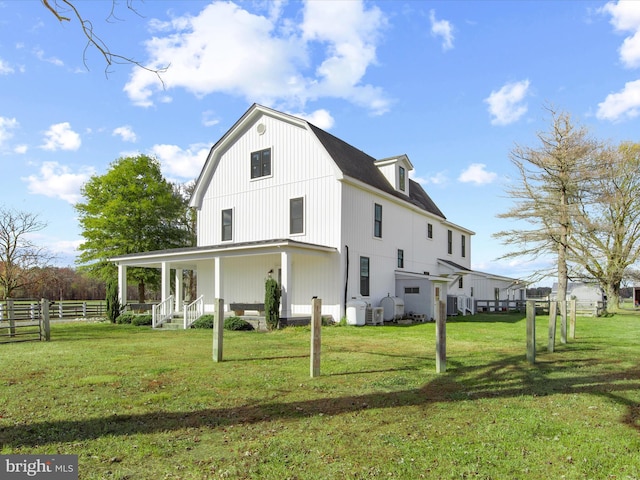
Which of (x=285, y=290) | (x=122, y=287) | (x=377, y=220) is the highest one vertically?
(x=377, y=220)

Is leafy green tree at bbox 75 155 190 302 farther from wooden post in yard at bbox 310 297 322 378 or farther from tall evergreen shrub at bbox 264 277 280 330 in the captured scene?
wooden post in yard at bbox 310 297 322 378

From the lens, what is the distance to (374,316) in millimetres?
19188

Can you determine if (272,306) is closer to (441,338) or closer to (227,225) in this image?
(227,225)

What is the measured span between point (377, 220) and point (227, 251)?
289 inches

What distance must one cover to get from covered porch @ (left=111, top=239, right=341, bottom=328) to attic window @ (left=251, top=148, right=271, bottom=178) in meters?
3.99

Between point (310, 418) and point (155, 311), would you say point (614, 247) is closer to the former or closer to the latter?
point (155, 311)

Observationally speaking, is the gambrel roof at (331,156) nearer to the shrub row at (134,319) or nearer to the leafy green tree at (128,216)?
the shrub row at (134,319)

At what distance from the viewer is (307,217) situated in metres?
20.0

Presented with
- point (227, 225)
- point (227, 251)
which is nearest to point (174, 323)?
point (227, 251)

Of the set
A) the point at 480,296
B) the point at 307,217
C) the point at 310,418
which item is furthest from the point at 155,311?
the point at 480,296

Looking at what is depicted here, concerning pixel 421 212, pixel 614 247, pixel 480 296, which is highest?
pixel 421 212

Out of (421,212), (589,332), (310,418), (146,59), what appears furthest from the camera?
(421,212)

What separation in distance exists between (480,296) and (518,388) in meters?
29.7

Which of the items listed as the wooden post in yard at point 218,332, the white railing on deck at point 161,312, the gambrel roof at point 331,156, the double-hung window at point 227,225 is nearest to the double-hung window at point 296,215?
the gambrel roof at point 331,156
